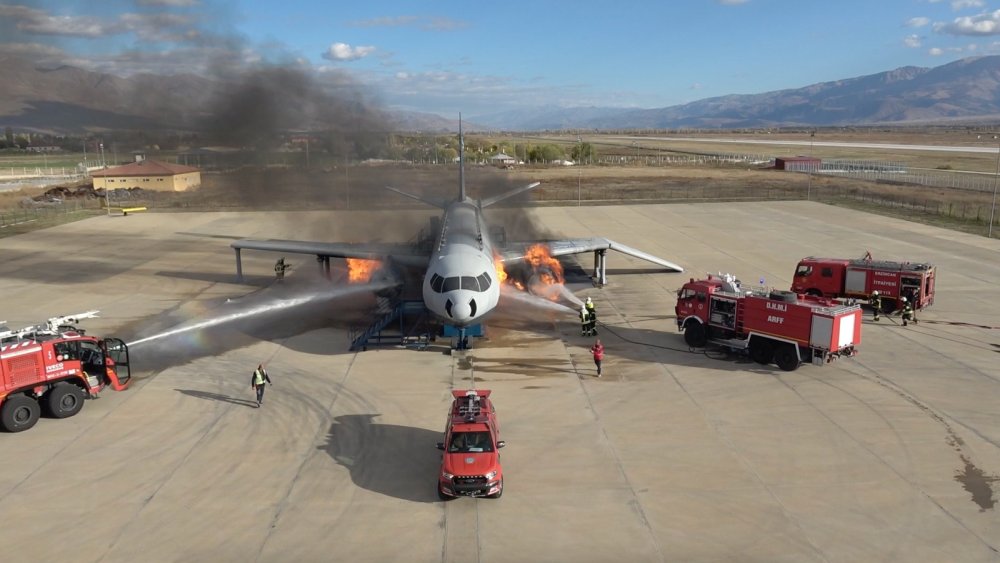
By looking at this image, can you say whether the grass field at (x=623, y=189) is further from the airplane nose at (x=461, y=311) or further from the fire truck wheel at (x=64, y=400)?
the fire truck wheel at (x=64, y=400)

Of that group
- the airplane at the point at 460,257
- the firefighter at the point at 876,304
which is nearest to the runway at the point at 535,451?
the firefighter at the point at 876,304

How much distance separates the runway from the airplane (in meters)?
2.61

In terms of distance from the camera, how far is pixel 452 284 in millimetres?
29234

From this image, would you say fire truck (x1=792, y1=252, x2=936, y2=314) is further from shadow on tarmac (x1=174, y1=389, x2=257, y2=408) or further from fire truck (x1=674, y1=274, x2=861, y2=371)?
shadow on tarmac (x1=174, y1=389, x2=257, y2=408)

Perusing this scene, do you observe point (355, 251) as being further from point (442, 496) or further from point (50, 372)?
point (442, 496)

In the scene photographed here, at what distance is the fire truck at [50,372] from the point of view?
877 inches

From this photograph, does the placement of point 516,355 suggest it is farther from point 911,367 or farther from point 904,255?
point 904,255

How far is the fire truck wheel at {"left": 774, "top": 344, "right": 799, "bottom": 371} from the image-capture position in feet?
92.8

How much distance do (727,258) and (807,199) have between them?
153 feet

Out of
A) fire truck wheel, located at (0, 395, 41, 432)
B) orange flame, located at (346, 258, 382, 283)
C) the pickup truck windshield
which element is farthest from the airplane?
fire truck wheel, located at (0, 395, 41, 432)

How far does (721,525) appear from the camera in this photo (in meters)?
17.1

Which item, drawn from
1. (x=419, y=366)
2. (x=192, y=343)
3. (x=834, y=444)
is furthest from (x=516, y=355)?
(x=192, y=343)

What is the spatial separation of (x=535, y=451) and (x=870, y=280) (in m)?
26.5

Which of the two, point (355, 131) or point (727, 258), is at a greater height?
point (355, 131)
